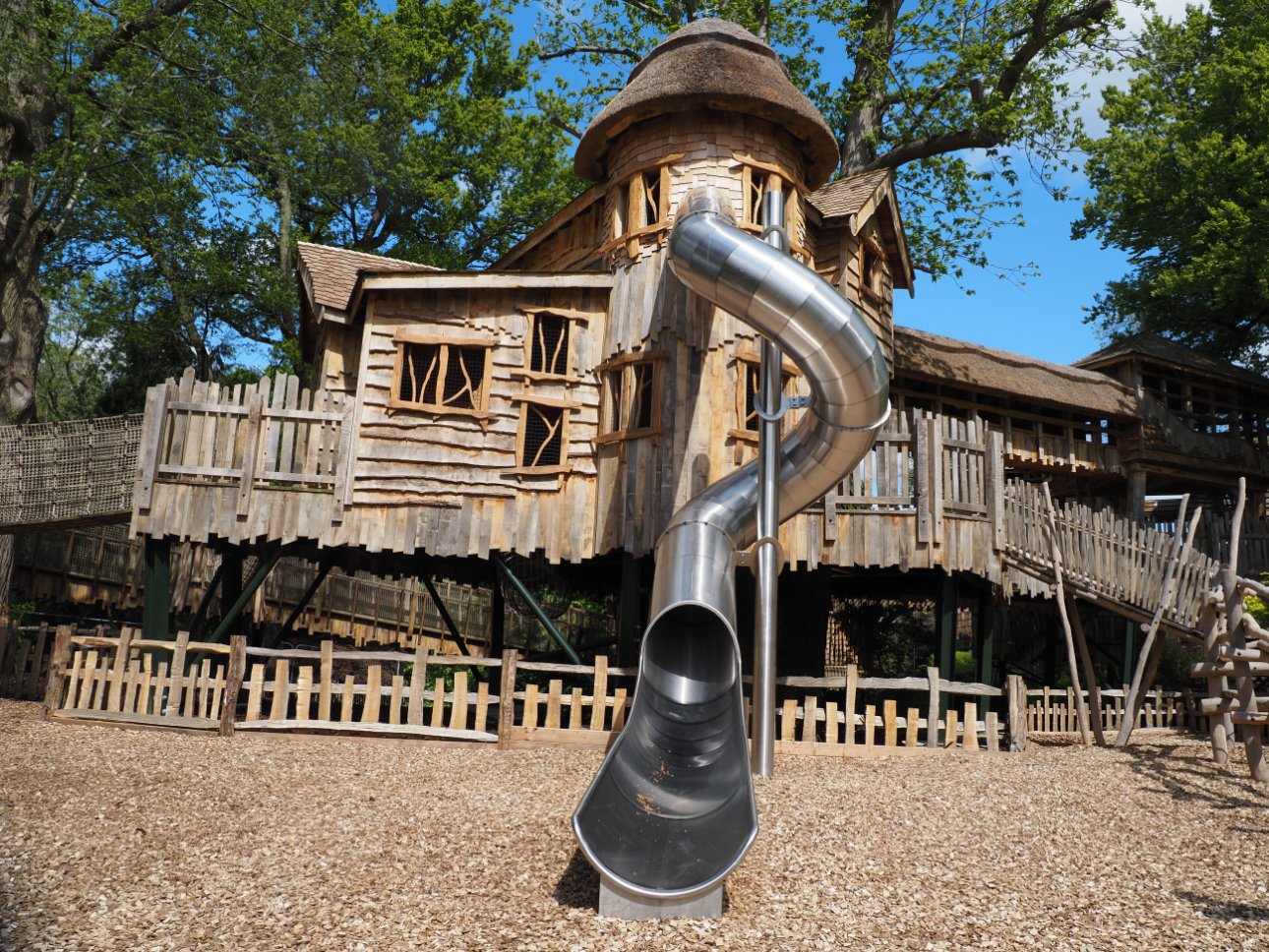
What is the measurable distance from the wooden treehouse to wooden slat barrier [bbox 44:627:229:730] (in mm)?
1058

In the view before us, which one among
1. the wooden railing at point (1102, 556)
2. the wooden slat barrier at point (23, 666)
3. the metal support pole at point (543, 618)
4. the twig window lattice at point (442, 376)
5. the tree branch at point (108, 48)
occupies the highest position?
the tree branch at point (108, 48)

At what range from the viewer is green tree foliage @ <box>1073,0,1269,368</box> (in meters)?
27.2

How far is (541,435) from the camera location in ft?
47.3

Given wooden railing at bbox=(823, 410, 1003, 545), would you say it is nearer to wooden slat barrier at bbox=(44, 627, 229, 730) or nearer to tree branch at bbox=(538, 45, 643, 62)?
wooden slat barrier at bbox=(44, 627, 229, 730)

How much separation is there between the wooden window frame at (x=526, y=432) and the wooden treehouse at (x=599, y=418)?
0.04 meters

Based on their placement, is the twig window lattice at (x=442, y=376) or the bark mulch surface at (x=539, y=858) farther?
the twig window lattice at (x=442, y=376)

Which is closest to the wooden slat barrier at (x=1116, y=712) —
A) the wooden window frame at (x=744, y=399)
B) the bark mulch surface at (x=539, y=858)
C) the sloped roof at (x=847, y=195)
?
the bark mulch surface at (x=539, y=858)

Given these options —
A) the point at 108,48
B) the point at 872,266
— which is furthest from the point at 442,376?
the point at 108,48

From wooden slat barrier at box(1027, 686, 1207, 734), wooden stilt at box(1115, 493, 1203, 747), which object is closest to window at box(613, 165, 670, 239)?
wooden stilt at box(1115, 493, 1203, 747)

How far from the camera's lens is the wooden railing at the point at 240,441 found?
12891 millimetres

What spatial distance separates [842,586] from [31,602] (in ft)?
52.1

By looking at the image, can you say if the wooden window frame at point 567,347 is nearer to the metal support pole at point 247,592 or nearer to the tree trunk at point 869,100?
the metal support pole at point 247,592

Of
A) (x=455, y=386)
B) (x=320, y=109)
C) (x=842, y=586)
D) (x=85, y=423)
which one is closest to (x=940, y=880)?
(x=455, y=386)

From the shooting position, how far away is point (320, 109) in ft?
89.8
